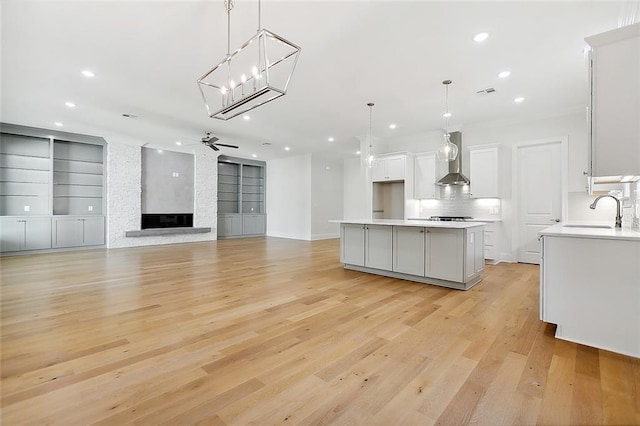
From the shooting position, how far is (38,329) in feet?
8.70

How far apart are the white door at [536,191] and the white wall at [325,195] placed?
5.70 metres

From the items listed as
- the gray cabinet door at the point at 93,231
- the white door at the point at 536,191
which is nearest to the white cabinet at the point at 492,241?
the white door at the point at 536,191

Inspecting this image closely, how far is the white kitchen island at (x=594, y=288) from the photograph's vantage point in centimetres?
223

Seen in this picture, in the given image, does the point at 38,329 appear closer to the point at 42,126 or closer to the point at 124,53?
the point at 124,53

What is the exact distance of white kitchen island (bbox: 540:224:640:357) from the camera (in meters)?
2.23

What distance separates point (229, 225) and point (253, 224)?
992 millimetres

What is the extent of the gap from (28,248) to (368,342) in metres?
8.59

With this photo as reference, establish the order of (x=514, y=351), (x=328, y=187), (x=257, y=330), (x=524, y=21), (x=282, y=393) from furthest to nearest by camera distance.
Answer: (x=328, y=187), (x=524, y=21), (x=257, y=330), (x=514, y=351), (x=282, y=393)

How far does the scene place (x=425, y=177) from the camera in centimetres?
710

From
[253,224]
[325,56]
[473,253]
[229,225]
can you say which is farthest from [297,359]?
[253,224]

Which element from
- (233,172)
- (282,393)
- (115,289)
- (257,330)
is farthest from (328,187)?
Result: (282,393)

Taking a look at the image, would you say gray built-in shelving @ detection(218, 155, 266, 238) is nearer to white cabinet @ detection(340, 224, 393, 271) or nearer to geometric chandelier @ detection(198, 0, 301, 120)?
geometric chandelier @ detection(198, 0, 301, 120)

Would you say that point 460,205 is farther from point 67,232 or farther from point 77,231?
point 67,232

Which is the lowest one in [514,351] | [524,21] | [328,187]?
[514,351]
